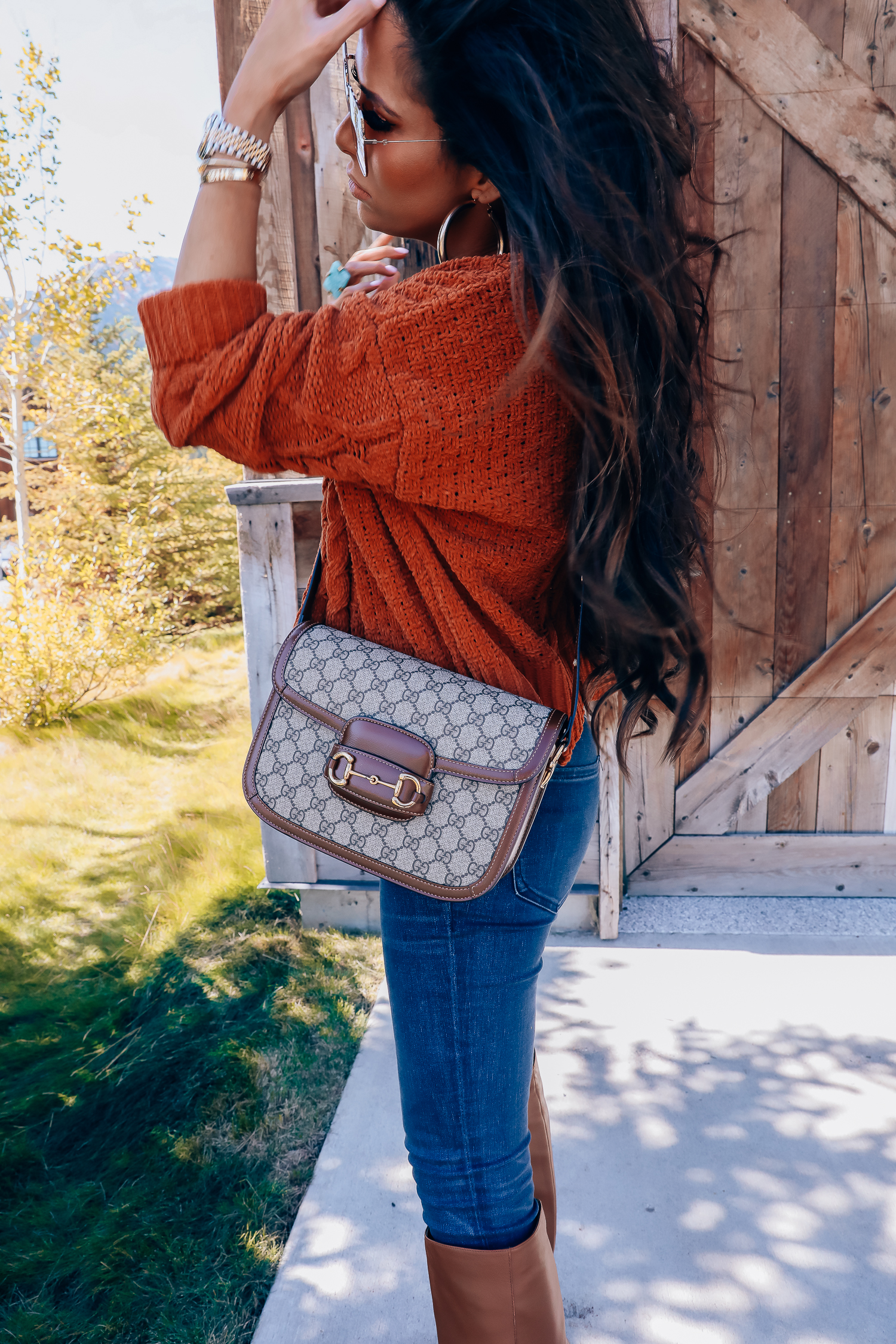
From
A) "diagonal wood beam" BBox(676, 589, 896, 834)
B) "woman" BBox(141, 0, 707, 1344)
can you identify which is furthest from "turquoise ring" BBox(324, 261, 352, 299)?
"diagonal wood beam" BBox(676, 589, 896, 834)

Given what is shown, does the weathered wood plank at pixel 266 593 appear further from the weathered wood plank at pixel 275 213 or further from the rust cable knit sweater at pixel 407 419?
the rust cable knit sweater at pixel 407 419

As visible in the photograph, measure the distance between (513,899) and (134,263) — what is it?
8.91m

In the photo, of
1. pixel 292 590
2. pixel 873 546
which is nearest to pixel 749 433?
pixel 873 546

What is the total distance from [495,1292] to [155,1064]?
4.94ft

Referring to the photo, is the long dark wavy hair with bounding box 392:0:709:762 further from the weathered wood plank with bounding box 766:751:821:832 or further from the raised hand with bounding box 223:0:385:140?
the weathered wood plank with bounding box 766:751:821:832

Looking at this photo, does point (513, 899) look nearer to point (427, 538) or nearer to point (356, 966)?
point (427, 538)

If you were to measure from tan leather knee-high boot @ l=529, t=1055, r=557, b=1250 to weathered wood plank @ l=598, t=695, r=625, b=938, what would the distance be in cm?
139

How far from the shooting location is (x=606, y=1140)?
191cm

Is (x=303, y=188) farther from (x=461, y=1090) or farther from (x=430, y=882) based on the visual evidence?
(x=461, y=1090)

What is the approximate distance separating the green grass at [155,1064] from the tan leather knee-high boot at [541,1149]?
0.64 m

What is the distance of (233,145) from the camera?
0.88 metres

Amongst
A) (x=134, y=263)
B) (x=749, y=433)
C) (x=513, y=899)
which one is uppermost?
(x=134, y=263)

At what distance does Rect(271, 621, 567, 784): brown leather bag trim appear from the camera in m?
0.90

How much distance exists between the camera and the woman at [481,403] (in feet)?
2.65
